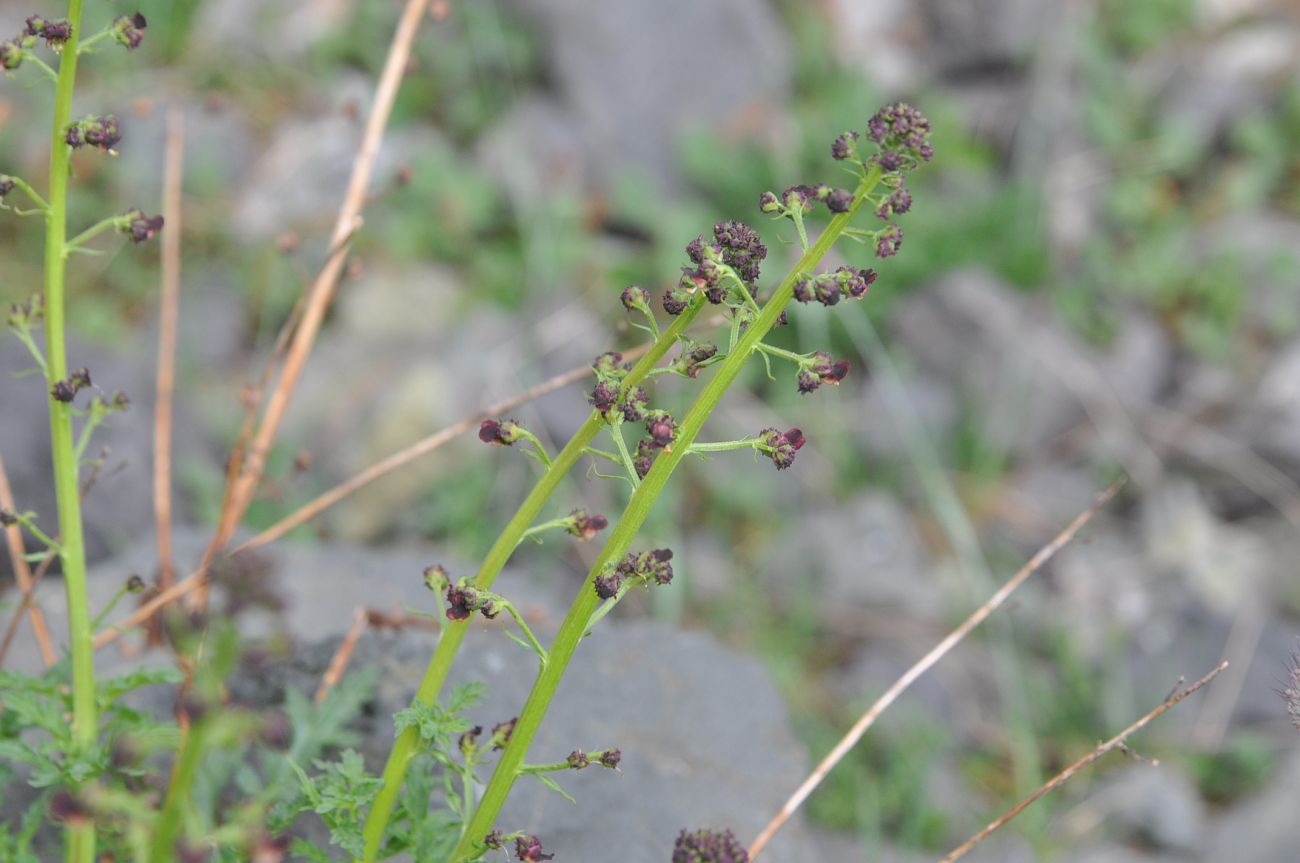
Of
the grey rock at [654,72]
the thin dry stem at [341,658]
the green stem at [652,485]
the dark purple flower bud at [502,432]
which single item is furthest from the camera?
the grey rock at [654,72]

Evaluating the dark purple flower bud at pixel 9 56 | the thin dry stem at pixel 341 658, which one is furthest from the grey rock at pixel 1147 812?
the dark purple flower bud at pixel 9 56

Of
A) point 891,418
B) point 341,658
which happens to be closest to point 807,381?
point 341,658

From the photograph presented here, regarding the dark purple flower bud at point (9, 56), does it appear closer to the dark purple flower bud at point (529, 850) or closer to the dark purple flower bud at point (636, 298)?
the dark purple flower bud at point (636, 298)

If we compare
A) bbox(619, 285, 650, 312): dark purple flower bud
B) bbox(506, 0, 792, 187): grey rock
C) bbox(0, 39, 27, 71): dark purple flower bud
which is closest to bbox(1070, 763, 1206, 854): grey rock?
bbox(619, 285, 650, 312): dark purple flower bud

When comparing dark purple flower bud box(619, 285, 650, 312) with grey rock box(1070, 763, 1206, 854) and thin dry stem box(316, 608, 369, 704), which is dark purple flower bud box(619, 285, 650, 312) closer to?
thin dry stem box(316, 608, 369, 704)

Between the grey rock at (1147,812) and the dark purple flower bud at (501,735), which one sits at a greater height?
the grey rock at (1147,812)

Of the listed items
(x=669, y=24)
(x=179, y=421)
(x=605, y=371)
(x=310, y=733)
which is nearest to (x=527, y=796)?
(x=310, y=733)

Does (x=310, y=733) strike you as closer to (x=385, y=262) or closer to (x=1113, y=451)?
(x=385, y=262)
